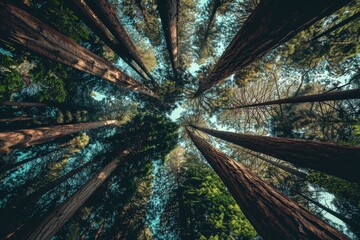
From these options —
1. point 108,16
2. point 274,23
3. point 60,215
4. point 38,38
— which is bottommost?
point 60,215

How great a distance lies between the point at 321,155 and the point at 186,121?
8.90 m

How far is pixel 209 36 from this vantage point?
9.63 metres

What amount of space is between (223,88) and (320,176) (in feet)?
18.4

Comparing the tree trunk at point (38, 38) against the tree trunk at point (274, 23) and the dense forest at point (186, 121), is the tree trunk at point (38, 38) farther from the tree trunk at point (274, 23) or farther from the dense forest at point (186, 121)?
the tree trunk at point (274, 23)

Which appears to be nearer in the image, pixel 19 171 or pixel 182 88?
pixel 19 171

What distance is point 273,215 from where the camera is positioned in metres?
1.89

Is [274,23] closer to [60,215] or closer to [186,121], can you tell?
[60,215]

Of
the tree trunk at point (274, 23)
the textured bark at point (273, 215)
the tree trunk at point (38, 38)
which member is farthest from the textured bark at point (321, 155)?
the tree trunk at point (38, 38)

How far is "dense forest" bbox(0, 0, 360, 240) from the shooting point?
8.02ft

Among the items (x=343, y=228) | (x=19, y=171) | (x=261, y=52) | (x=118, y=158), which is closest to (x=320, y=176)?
(x=261, y=52)

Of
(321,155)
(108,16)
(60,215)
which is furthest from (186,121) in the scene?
(321,155)

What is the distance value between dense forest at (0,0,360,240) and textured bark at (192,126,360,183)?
2 centimetres

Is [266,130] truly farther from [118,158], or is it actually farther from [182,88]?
[118,158]

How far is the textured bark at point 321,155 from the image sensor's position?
1.99 meters
